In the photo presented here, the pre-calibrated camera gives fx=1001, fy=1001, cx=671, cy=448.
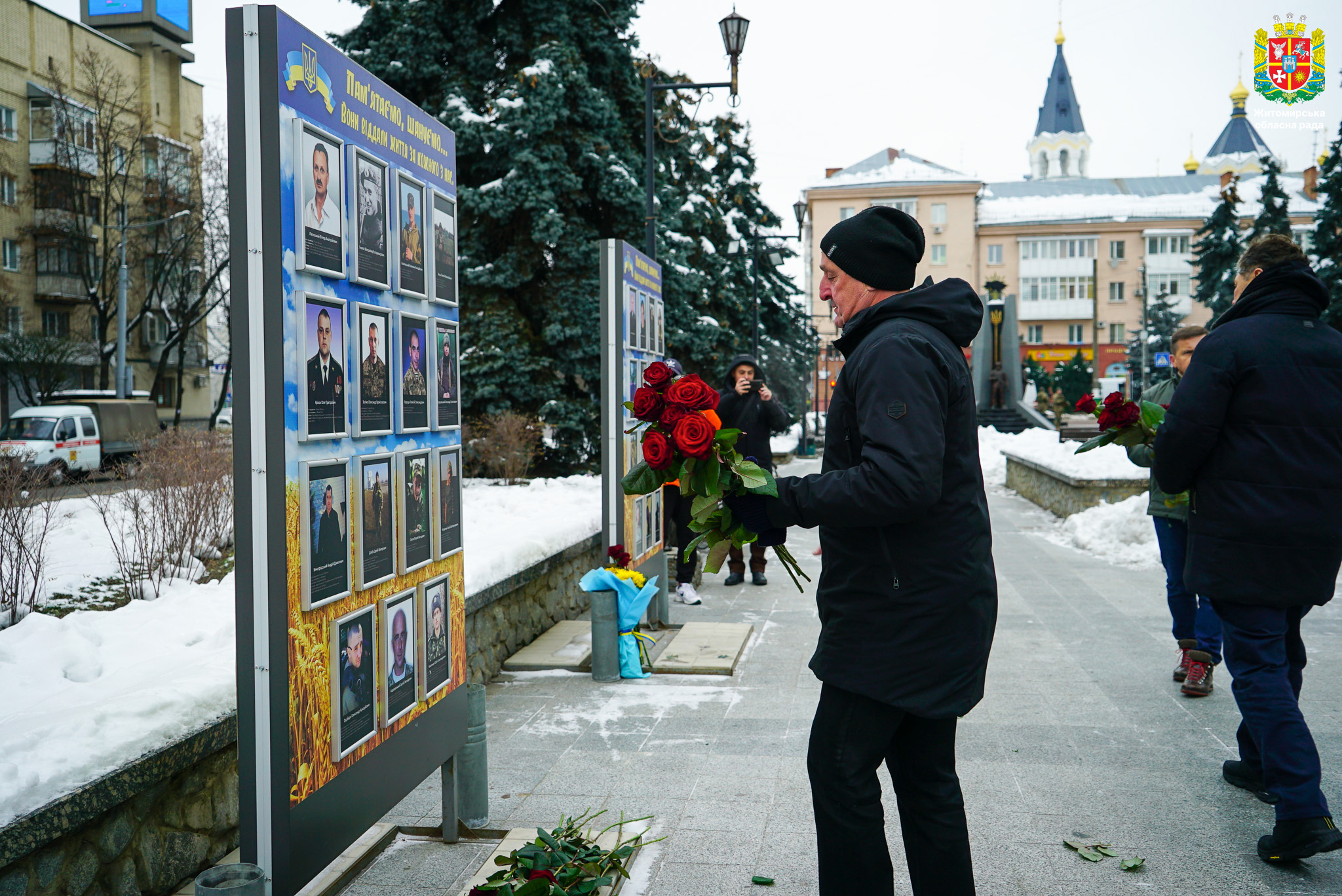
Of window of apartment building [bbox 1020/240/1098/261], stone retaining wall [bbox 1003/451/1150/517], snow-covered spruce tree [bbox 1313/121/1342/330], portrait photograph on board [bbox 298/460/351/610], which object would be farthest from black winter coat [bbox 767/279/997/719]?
window of apartment building [bbox 1020/240/1098/261]

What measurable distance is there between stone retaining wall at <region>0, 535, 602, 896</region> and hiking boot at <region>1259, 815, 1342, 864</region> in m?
3.63

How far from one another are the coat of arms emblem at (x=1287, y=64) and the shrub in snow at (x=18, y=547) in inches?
841

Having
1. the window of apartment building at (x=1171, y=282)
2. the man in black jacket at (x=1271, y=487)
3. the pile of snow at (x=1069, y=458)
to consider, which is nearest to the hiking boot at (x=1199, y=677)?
the man in black jacket at (x=1271, y=487)

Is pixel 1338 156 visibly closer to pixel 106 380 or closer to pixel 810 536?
pixel 810 536

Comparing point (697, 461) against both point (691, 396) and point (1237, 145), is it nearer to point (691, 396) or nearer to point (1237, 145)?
point (691, 396)

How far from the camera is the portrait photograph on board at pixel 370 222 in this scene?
3.03m

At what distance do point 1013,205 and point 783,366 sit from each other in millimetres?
46585

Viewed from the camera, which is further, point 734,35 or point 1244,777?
point 734,35

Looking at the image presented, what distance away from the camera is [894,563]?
8.23 ft

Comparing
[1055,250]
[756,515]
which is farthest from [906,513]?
[1055,250]

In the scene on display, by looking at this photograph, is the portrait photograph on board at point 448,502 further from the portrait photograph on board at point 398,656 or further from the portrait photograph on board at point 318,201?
the portrait photograph on board at point 318,201

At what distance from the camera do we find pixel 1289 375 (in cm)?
366

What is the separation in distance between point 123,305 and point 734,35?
78.1ft

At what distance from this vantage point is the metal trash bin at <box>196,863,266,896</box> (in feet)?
8.02
